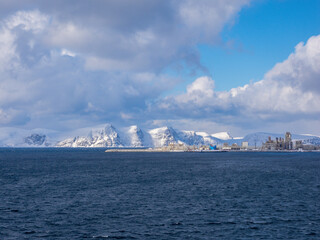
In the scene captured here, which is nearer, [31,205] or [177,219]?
[177,219]

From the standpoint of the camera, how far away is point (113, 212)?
160 feet

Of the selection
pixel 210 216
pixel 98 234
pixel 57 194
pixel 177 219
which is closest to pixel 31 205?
pixel 57 194

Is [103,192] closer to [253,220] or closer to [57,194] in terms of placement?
[57,194]

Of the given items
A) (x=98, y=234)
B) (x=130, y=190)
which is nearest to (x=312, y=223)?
(x=98, y=234)

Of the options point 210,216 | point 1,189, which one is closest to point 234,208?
point 210,216

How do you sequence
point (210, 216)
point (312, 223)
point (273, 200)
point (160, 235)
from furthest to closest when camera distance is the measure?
point (273, 200) → point (210, 216) → point (312, 223) → point (160, 235)

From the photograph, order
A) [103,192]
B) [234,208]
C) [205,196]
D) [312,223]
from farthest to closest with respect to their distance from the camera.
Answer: [103,192] < [205,196] < [234,208] < [312,223]

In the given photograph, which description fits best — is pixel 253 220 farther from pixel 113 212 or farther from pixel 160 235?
pixel 113 212

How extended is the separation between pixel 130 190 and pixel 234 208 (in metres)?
25.7

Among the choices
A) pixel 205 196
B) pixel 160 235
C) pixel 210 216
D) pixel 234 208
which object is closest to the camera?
pixel 160 235

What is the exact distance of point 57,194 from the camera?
64.4m

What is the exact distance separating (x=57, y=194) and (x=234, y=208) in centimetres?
3363

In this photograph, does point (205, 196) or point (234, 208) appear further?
point (205, 196)

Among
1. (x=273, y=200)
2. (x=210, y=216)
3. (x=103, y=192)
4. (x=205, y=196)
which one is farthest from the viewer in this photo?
(x=103, y=192)
